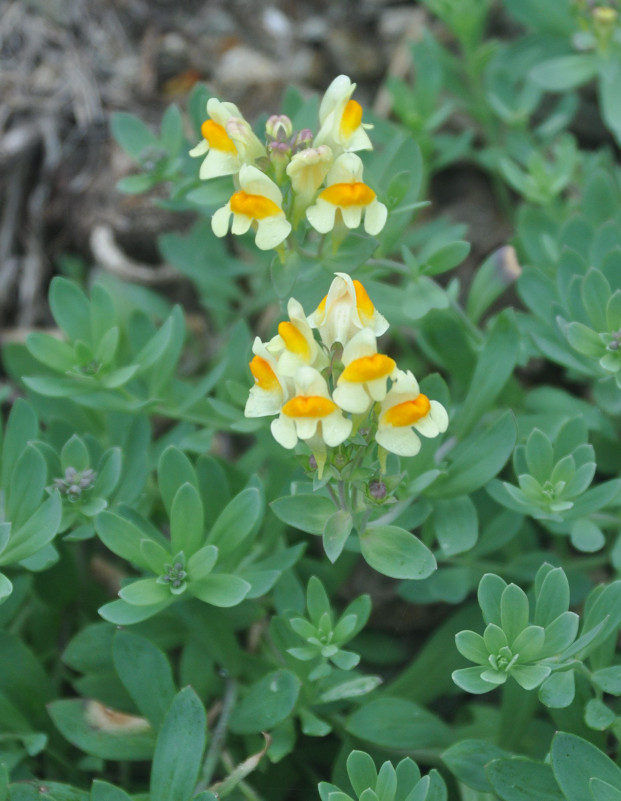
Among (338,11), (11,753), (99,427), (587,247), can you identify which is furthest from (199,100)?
(11,753)

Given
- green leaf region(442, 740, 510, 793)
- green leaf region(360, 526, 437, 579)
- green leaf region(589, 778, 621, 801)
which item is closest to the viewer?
green leaf region(589, 778, 621, 801)

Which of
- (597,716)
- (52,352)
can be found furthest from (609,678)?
(52,352)

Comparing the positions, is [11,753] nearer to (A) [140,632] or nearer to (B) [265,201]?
(A) [140,632]

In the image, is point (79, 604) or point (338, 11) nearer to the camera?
point (79, 604)

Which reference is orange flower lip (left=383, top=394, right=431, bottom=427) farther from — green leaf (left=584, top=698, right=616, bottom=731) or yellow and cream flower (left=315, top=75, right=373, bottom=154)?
green leaf (left=584, top=698, right=616, bottom=731)

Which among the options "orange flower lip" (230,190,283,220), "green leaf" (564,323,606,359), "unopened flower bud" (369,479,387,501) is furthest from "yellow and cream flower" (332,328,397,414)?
"green leaf" (564,323,606,359)
